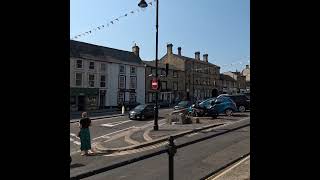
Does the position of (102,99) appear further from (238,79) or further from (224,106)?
(238,79)

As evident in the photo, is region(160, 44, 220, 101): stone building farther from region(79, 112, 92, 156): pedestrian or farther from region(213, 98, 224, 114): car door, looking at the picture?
region(79, 112, 92, 156): pedestrian

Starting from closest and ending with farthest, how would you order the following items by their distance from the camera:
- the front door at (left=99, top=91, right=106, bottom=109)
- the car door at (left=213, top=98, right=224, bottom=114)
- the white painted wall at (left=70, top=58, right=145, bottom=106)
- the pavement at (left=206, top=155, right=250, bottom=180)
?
the pavement at (left=206, top=155, right=250, bottom=180)
the car door at (left=213, top=98, right=224, bottom=114)
the white painted wall at (left=70, top=58, right=145, bottom=106)
the front door at (left=99, top=91, right=106, bottom=109)

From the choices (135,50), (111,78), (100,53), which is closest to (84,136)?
(100,53)

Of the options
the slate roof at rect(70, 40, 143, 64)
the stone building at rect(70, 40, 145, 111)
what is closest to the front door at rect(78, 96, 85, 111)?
the stone building at rect(70, 40, 145, 111)

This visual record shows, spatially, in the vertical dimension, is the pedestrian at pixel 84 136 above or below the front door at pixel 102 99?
below

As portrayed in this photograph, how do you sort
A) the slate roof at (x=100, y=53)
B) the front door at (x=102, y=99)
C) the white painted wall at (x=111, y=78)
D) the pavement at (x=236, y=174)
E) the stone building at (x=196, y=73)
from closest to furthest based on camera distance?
the pavement at (x=236, y=174) < the white painted wall at (x=111, y=78) < the slate roof at (x=100, y=53) < the front door at (x=102, y=99) < the stone building at (x=196, y=73)

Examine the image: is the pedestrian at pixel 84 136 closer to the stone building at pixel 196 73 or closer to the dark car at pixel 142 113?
the dark car at pixel 142 113

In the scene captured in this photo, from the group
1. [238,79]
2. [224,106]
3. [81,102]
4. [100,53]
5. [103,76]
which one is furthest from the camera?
[238,79]

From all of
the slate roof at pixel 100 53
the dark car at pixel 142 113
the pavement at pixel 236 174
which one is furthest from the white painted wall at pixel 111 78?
the pavement at pixel 236 174

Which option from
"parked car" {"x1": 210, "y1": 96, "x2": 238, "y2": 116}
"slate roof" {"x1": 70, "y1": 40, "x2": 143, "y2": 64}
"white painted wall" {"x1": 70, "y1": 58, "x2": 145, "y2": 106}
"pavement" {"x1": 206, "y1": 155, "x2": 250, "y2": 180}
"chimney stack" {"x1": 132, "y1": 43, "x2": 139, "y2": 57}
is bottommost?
"pavement" {"x1": 206, "y1": 155, "x2": 250, "y2": 180}

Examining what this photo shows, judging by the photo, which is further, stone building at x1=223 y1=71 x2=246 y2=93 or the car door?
stone building at x1=223 y1=71 x2=246 y2=93

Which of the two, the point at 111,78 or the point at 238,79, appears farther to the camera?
the point at 238,79
